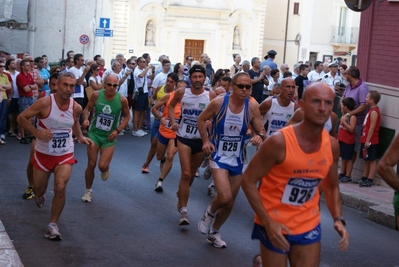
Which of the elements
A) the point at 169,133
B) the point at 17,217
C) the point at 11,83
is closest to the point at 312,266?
the point at 17,217

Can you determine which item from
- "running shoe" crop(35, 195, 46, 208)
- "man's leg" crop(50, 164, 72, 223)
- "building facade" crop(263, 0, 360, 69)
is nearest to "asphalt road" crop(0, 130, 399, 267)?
"running shoe" crop(35, 195, 46, 208)

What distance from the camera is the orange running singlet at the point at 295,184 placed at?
515cm

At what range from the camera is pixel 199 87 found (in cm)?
1040

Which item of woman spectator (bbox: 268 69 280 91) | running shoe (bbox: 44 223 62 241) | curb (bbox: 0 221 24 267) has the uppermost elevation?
woman spectator (bbox: 268 69 280 91)

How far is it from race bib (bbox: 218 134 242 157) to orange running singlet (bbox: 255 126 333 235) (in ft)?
10.9

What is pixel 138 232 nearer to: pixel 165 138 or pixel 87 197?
pixel 87 197

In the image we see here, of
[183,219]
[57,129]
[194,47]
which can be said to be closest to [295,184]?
[183,219]

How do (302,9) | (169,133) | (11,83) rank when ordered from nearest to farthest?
(169,133), (11,83), (302,9)

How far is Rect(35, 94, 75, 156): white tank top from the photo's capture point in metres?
9.08

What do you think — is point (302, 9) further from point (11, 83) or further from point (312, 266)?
point (312, 266)

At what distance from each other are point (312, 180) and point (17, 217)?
17.9 ft

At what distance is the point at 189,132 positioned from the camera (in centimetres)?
1012

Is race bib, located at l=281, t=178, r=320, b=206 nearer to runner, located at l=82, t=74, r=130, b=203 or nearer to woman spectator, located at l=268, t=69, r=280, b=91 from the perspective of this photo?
runner, located at l=82, t=74, r=130, b=203

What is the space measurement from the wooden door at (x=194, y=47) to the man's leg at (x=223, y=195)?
40787 millimetres
